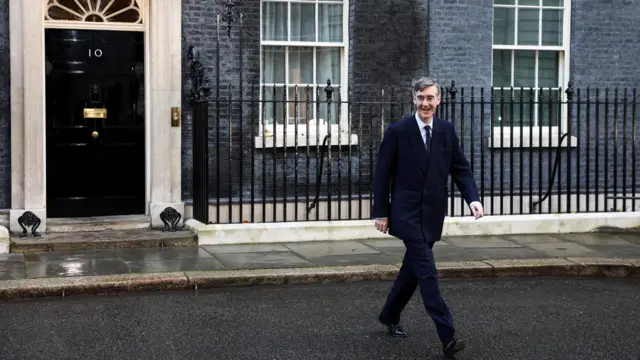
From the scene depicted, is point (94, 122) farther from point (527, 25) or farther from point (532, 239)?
point (527, 25)

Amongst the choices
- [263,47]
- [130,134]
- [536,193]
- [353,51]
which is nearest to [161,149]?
[130,134]

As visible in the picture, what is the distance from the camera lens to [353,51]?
38.7ft

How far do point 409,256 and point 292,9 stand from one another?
6462 mm

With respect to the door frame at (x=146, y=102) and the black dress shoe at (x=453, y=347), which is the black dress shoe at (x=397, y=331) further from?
the door frame at (x=146, y=102)

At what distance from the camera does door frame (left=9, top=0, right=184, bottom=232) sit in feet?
34.2

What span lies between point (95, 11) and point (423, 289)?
6.76 meters

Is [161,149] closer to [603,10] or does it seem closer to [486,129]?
[486,129]

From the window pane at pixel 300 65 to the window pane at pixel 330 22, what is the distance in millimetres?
262

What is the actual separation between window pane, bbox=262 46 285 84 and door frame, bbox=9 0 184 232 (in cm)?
118

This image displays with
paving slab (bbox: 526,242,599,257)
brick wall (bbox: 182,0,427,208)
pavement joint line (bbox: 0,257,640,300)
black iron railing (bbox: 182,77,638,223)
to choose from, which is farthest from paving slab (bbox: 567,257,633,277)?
brick wall (bbox: 182,0,427,208)

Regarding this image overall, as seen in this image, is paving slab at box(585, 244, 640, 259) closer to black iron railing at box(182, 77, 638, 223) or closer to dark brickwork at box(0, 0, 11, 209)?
black iron railing at box(182, 77, 638, 223)

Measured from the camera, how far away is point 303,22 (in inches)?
467

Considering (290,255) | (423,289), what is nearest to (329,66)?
(290,255)

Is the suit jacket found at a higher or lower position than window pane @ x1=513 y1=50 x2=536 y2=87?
lower
